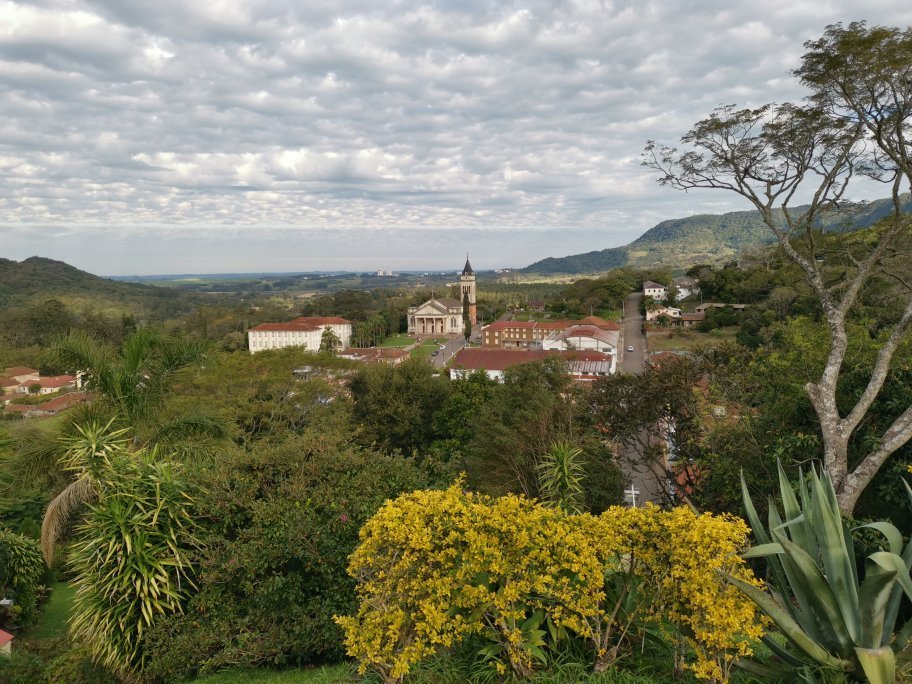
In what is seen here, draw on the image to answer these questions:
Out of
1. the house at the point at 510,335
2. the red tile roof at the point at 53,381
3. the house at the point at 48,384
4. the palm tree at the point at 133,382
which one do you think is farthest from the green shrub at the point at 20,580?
the house at the point at 510,335

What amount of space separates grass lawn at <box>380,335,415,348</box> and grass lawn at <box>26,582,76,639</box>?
57.3 m

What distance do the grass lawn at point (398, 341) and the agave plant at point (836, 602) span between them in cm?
6533

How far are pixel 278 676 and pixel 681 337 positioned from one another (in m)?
48.4

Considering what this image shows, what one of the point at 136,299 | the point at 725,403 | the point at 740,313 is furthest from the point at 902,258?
the point at 136,299

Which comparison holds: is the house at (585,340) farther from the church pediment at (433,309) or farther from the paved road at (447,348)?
the church pediment at (433,309)

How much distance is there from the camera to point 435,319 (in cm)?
8081

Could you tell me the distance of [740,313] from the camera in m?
47.7

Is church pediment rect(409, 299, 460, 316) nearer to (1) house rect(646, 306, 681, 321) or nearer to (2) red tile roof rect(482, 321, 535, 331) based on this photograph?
(2) red tile roof rect(482, 321, 535, 331)

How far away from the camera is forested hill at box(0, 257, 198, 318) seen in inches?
3555

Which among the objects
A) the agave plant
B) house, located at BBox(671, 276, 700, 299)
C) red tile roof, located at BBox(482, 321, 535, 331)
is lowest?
red tile roof, located at BBox(482, 321, 535, 331)

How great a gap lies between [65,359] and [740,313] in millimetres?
50850

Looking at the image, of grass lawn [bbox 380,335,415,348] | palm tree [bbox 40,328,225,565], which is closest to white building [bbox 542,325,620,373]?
grass lawn [bbox 380,335,415,348]

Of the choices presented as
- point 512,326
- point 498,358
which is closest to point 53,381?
point 498,358

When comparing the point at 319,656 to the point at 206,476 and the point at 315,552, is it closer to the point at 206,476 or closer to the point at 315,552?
the point at 315,552
